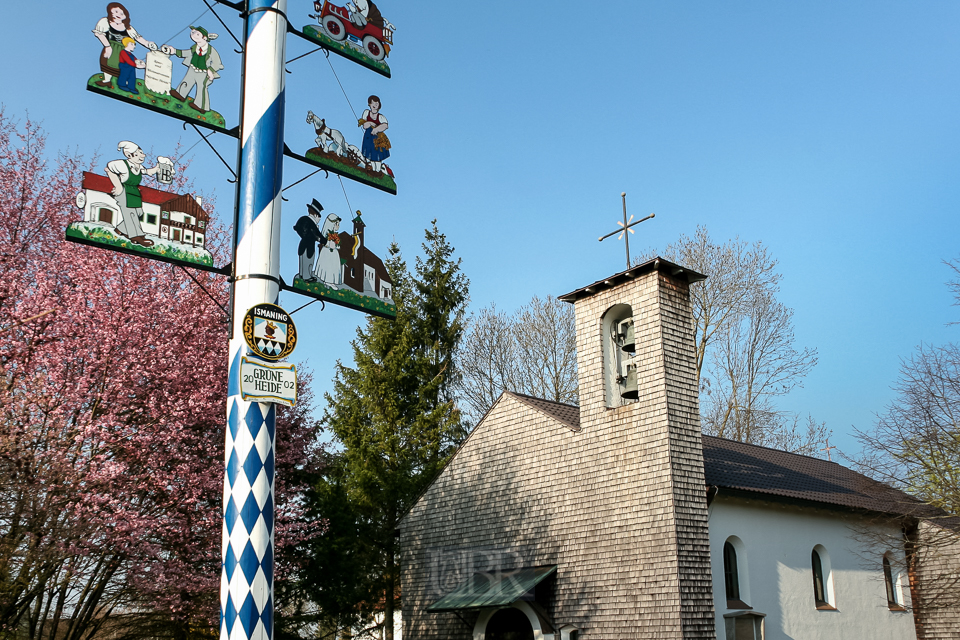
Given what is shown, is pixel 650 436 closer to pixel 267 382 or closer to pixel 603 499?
pixel 603 499

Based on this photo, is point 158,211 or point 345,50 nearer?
point 158,211

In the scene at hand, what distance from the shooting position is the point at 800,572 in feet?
53.3

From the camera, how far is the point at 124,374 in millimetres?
12344

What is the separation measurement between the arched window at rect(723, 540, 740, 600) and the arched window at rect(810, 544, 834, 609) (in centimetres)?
264

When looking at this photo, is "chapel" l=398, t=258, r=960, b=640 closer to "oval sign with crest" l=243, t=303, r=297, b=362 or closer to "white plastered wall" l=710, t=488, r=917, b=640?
"white plastered wall" l=710, t=488, r=917, b=640

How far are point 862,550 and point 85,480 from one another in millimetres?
16074

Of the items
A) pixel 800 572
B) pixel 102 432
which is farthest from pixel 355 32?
pixel 800 572

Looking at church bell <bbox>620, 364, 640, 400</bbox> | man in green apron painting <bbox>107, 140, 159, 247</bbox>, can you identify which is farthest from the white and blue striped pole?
church bell <bbox>620, 364, 640, 400</bbox>

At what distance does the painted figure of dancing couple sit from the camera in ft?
21.3

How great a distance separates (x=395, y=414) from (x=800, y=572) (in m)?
14.3

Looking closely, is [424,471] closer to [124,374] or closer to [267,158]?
[124,374]

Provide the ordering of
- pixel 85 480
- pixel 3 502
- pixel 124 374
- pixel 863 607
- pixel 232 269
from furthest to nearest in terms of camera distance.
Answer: pixel 863 607, pixel 124 374, pixel 85 480, pixel 3 502, pixel 232 269

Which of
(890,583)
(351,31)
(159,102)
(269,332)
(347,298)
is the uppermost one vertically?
(351,31)

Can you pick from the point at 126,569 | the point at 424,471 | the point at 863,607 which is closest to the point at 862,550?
the point at 863,607
